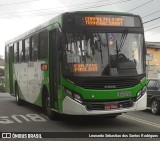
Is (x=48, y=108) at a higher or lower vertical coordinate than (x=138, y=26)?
→ lower

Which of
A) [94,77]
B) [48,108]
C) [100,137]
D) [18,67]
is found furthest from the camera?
[18,67]

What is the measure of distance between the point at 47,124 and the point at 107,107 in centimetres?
219

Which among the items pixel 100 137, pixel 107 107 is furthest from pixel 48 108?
pixel 100 137

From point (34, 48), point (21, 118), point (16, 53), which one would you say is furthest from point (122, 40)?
point (16, 53)

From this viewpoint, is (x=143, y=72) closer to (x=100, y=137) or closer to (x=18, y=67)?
(x=100, y=137)

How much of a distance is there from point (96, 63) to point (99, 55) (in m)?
0.26

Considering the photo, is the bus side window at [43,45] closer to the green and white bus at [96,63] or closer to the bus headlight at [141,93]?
the green and white bus at [96,63]

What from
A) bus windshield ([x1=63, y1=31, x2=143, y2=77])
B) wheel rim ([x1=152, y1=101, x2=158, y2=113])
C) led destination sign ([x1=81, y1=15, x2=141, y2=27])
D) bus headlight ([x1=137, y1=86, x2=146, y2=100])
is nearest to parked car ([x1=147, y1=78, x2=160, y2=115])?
wheel rim ([x1=152, y1=101, x2=158, y2=113])

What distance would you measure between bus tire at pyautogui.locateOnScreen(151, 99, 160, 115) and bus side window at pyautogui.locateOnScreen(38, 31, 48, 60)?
16.8 feet

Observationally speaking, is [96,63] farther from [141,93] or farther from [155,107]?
[155,107]

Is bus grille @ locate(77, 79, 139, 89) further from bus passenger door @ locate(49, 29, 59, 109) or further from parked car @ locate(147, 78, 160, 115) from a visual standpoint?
parked car @ locate(147, 78, 160, 115)

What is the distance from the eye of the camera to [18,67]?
62.5ft

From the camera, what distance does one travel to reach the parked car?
16.3m

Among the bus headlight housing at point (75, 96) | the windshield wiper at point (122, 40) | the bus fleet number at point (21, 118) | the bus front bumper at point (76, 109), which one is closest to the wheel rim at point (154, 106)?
the bus fleet number at point (21, 118)
